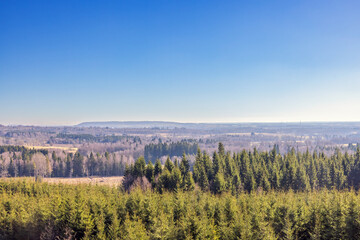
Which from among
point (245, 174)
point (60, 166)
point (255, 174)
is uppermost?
point (255, 174)

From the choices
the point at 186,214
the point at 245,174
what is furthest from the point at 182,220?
the point at 245,174

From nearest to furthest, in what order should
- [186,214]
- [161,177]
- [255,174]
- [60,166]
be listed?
[186,214] → [161,177] → [255,174] → [60,166]

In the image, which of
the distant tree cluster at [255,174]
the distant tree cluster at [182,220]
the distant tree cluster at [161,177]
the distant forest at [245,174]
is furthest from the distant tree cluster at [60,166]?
the distant tree cluster at [182,220]

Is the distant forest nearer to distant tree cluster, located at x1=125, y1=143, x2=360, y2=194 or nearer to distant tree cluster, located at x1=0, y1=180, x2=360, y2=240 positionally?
distant tree cluster, located at x1=125, y1=143, x2=360, y2=194

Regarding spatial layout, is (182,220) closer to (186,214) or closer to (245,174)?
(186,214)

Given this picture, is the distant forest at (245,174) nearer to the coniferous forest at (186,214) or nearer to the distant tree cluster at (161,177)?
the distant tree cluster at (161,177)

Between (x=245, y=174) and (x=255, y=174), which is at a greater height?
(x=255, y=174)

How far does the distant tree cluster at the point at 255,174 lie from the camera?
6544cm

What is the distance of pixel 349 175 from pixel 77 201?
7951 cm

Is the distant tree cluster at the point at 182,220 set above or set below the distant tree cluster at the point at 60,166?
above

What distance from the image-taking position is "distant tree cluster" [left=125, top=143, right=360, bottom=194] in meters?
65.4

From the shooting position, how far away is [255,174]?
69312 mm

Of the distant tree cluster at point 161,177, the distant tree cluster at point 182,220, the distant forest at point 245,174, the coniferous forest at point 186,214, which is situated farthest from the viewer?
the distant forest at point 245,174

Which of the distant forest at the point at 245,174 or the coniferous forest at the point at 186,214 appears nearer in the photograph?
the coniferous forest at the point at 186,214
